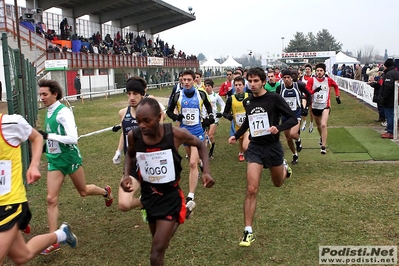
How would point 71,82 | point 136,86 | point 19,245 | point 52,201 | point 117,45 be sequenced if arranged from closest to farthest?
point 19,245 < point 52,201 < point 136,86 < point 71,82 < point 117,45

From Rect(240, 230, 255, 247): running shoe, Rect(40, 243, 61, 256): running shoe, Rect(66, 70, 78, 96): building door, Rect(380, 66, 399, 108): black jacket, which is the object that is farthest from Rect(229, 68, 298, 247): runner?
Rect(66, 70, 78, 96): building door

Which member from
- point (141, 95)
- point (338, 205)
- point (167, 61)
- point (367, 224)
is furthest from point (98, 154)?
point (167, 61)

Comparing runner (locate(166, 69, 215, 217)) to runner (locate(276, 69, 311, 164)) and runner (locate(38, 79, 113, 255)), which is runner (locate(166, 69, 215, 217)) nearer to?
runner (locate(276, 69, 311, 164))

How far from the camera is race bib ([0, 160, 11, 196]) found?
3.51 meters

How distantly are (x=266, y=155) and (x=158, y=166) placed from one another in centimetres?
216

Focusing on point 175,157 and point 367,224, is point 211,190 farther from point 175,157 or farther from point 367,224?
point 175,157

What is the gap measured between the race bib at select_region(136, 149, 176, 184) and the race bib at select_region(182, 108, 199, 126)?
150 inches

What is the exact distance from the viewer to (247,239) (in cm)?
516

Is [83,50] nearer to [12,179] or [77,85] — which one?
[77,85]

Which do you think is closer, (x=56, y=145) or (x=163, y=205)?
(x=163, y=205)

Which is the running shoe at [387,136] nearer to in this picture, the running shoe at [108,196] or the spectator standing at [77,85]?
the running shoe at [108,196]

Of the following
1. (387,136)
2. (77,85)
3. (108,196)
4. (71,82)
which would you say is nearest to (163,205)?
(108,196)

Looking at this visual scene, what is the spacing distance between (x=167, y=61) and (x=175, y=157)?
49.7 m

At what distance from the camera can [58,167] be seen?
5.42 m
